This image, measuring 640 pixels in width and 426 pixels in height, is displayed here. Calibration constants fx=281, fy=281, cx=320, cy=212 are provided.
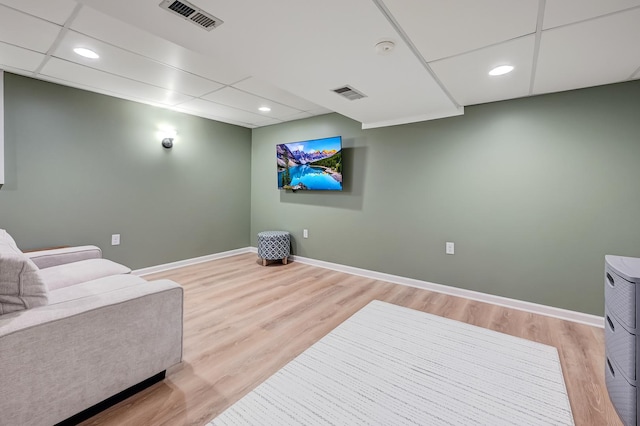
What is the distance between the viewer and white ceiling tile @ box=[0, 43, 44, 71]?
2.22 metres

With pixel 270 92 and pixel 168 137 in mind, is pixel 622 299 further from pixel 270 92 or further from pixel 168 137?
pixel 168 137

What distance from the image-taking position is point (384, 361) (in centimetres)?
190

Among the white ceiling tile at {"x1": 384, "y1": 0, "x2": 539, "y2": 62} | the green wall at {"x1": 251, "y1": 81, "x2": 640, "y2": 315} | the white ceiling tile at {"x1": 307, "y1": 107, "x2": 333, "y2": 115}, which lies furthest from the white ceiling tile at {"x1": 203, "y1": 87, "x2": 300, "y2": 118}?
the white ceiling tile at {"x1": 384, "y1": 0, "x2": 539, "y2": 62}

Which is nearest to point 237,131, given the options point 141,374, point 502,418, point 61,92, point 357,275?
point 61,92

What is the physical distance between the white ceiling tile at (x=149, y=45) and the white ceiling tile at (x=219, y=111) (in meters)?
Result: 0.94

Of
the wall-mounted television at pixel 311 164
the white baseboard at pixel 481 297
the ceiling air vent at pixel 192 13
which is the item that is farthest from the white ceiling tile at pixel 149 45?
the white baseboard at pixel 481 297

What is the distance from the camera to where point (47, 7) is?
1.71 meters

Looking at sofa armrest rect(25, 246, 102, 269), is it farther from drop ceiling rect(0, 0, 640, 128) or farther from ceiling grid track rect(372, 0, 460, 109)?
ceiling grid track rect(372, 0, 460, 109)

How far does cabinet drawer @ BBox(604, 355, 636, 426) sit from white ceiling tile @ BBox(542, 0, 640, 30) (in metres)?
1.86

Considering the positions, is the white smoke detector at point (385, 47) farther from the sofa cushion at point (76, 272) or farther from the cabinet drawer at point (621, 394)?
the sofa cushion at point (76, 272)

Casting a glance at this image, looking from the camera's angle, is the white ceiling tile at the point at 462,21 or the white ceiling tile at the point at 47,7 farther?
the white ceiling tile at the point at 47,7

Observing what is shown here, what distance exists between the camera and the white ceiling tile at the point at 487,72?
1882 millimetres

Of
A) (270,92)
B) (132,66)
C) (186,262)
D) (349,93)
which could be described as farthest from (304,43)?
(186,262)

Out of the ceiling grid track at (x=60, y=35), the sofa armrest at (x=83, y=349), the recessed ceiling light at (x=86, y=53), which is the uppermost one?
the recessed ceiling light at (x=86, y=53)
